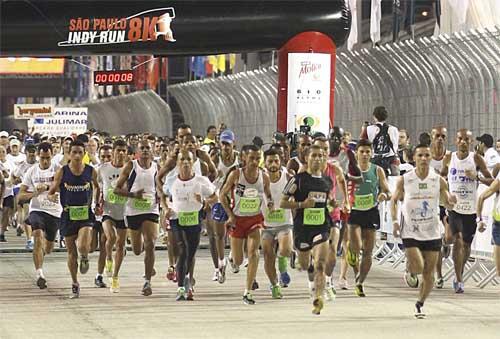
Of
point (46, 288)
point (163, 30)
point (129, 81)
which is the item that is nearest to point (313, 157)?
point (46, 288)

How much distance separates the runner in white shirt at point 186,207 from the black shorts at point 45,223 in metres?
2.39

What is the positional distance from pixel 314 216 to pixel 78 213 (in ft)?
10.1

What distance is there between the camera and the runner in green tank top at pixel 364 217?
17.1 m

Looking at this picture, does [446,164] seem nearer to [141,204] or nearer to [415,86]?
[141,204]

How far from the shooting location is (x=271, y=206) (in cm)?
1642

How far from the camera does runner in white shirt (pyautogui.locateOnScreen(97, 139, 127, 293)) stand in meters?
17.7

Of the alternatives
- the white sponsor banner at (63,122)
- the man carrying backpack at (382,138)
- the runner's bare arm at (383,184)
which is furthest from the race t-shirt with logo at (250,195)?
the white sponsor banner at (63,122)

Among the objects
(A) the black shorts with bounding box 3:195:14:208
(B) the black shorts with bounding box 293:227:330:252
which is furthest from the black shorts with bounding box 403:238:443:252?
(A) the black shorts with bounding box 3:195:14:208

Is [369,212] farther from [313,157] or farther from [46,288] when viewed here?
[46,288]

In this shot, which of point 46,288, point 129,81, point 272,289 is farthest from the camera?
point 129,81

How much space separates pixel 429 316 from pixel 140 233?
13.4 feet

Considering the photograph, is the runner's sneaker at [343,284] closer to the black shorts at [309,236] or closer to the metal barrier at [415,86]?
the black shorts at [309,236]

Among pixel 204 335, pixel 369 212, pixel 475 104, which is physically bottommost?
pixel 204 335

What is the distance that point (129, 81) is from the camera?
29.5 meters
